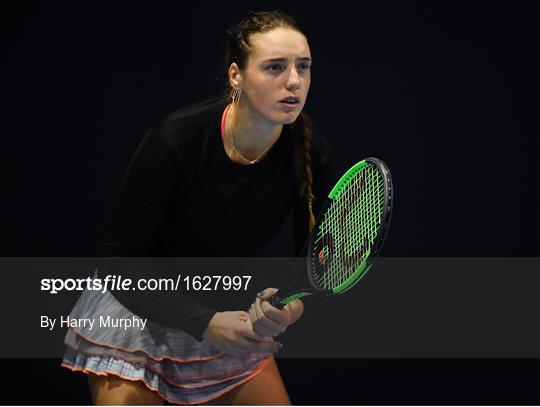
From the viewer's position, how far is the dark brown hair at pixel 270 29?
2.41 metres

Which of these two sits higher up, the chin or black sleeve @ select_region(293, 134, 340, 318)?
the chin

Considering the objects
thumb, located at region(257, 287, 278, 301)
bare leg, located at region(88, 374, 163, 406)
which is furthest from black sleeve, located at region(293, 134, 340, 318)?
bare leg, located at region(88, 374, 163, 406)

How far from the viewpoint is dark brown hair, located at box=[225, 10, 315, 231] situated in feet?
7.91

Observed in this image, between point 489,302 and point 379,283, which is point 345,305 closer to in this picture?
point 379,283

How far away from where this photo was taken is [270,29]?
94.3 inches

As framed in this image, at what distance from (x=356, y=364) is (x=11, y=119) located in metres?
1.25

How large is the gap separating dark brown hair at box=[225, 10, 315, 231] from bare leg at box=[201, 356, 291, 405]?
1.22 feet

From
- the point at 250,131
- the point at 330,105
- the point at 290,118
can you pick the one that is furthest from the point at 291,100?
the point at 330,105

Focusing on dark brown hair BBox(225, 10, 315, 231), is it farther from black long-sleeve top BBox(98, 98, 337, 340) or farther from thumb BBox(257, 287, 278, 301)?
thumb BBox(257, 287, 278, 301)

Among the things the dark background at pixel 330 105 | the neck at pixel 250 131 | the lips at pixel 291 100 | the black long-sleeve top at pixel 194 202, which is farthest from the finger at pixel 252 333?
the dark background at pixel 330 105

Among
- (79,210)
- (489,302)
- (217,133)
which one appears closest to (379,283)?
(489,302)

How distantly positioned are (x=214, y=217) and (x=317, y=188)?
241 millimetres

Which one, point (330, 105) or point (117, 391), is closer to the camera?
point (117, 391)

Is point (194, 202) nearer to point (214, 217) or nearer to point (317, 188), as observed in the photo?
point (214, 217)
